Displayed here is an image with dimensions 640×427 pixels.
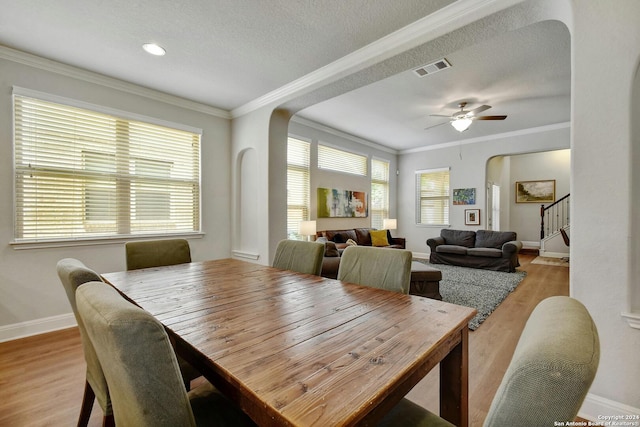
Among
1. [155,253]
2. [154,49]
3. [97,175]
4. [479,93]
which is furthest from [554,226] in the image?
[97,175]

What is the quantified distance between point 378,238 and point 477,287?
224cm

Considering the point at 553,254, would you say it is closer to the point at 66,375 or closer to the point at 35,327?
the point at 66,375

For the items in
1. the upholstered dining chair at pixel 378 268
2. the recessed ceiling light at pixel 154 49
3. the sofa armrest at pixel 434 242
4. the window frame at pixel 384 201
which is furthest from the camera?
the window frame at pixel 384 201

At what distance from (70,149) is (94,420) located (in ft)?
8.64

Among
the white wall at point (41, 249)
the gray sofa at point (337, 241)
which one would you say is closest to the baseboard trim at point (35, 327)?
the white wall at point (41, 249)

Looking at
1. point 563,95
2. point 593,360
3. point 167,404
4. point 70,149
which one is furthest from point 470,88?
point 70,149

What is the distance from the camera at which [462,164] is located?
6684 mm

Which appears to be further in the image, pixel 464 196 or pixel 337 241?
pixel 464 196

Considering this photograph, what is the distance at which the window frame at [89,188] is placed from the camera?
8.93 feet

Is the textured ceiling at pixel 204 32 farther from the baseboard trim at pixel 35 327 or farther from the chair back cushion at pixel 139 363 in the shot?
the baseboard trim at pixel 35 327

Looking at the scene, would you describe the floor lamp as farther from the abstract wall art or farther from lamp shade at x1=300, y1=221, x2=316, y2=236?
the abstract wall art

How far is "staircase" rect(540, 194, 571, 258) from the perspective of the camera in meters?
7.52

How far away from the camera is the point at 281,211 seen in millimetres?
3795

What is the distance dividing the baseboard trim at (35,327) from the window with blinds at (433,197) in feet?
22.7
